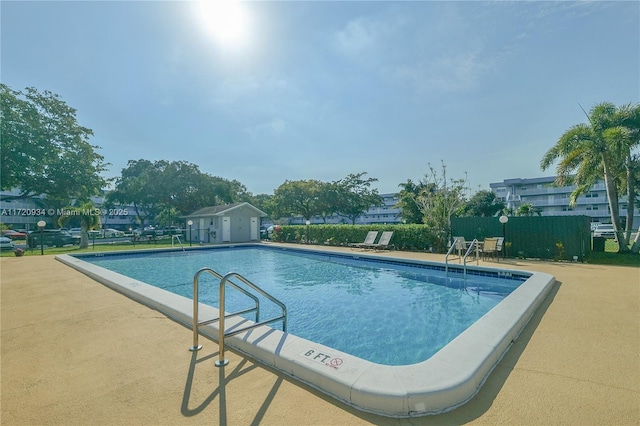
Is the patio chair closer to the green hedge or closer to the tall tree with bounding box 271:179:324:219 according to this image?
the green hedge

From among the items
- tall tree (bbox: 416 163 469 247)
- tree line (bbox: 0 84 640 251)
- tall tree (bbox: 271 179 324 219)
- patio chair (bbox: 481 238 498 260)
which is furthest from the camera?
tall tree (bbox: 271 179 324 219)

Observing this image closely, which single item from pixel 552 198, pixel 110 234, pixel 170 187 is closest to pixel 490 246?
pixel 170 187

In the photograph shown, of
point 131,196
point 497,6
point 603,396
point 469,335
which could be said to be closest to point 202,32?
point 497,6

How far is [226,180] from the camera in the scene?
3769cm

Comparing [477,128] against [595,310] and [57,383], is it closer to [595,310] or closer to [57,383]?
[595,310]

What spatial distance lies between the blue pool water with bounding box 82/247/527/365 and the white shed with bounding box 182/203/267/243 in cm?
1015

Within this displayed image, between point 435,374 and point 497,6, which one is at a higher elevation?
point 497,6

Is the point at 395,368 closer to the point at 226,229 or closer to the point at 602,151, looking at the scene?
the point at 602,151

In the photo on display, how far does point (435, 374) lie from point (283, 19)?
1081cm

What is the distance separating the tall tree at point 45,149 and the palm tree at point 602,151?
29657 mm

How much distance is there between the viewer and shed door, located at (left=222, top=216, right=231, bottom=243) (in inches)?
904

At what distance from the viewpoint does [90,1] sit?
8992 millimetres

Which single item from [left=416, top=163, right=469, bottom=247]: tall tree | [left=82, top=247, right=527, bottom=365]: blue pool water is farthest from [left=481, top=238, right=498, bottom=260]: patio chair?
[left=416, top=163, right=469, bottom=247]: tall tree

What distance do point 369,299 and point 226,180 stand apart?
33.7 m
